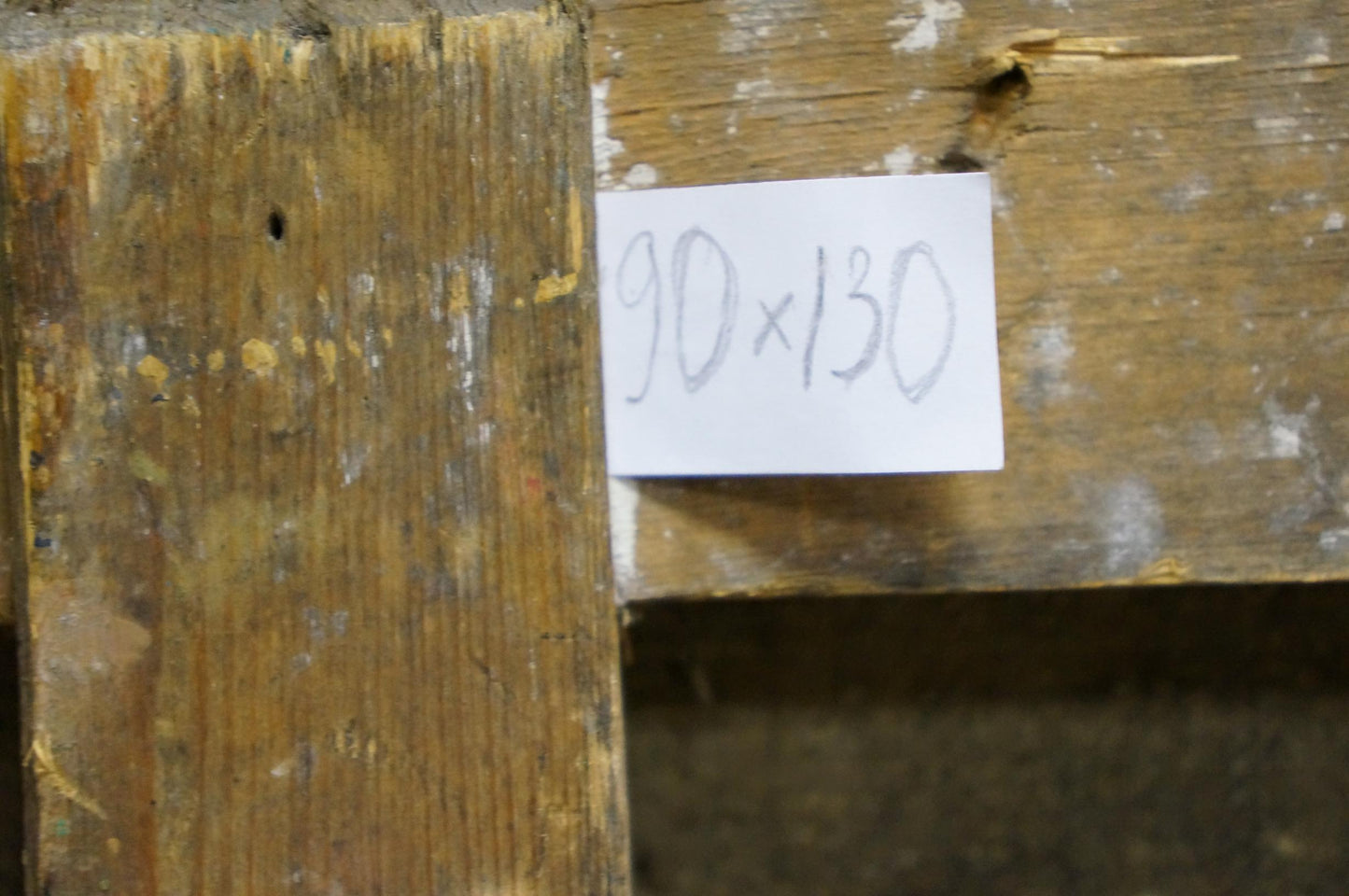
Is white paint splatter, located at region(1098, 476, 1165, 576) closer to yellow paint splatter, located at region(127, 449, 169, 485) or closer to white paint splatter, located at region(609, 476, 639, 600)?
white paint splatter, located at region(609, 476, 639, 600)

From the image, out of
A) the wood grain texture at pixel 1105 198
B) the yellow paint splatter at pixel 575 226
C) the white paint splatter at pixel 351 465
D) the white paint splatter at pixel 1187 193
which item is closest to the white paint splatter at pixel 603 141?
the wood grain texture at pixel 1105 198

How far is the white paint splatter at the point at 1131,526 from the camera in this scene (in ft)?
1.79

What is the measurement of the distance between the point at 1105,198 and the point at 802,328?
192 millimetres

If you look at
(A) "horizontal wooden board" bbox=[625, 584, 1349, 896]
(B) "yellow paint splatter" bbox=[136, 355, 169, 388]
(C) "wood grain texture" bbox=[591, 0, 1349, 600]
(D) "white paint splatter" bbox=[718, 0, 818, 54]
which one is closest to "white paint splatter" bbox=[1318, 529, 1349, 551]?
(C) "wood grain texture" bbox=[591, 0, 1349, 600]

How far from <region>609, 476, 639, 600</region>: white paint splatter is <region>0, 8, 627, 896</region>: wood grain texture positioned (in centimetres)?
11

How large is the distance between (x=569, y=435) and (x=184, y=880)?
29cm

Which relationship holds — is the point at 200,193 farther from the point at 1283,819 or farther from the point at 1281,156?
the point at 1283,819

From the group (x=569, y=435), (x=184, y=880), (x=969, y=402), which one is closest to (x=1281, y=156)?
(x=969, y=402)

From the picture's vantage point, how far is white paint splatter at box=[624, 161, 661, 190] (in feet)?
1.79

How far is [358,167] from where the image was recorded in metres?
0.45

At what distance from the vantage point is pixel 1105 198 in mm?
534

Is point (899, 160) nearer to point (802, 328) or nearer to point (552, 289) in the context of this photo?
point (802, 328)

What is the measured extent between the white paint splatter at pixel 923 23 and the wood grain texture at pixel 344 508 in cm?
20

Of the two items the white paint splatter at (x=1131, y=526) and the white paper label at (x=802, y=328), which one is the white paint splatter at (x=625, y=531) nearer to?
the white paper label at (x=802, y=328)
